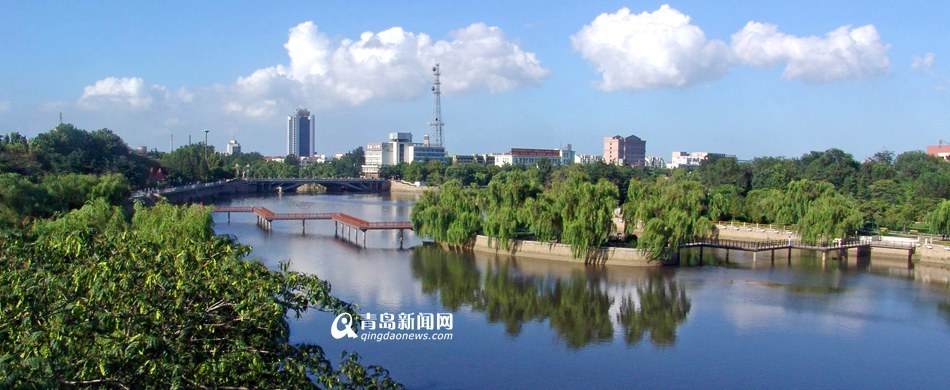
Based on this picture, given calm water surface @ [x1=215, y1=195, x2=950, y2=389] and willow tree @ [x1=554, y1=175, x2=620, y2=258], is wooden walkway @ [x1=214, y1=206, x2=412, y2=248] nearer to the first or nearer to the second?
calm water surface @ [x1=215, y1=195, x2=950, y2=389]

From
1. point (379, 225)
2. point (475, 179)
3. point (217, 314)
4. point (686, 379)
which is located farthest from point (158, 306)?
point (475, 179)

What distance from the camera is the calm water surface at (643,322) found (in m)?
14.1

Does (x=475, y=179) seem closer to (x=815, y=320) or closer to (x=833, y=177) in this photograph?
(x=833, y=177)

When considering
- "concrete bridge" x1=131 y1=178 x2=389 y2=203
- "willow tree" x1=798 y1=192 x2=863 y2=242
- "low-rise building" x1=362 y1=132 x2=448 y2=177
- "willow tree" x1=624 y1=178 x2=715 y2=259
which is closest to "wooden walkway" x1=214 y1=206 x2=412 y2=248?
"willow tree" x1=624 y1=178 x2=715 y2=259

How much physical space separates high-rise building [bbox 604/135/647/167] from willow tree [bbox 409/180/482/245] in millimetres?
105323

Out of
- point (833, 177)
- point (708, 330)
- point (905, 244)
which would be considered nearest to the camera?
point (708, 330)

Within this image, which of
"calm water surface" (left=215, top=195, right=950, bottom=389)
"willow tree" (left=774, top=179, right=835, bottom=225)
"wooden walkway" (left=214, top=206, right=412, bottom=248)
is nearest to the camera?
"calm water surface" (left=215, top=195, right=950, bottom=389)

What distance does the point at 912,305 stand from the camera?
20.2 m

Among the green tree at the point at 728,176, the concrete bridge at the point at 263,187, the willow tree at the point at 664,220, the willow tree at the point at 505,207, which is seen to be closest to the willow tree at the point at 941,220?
the willow tree at the point at 664,220

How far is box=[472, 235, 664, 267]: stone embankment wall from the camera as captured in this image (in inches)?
973

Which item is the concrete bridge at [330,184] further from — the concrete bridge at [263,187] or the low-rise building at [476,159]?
the low-rise building at [476,159]

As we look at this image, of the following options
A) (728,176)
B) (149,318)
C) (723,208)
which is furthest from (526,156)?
(149,318)

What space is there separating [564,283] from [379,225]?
10753 mm

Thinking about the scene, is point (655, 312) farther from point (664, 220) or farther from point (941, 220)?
point (941, 220)
